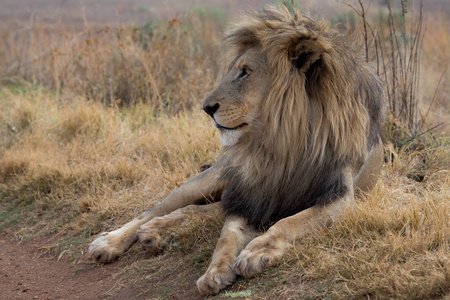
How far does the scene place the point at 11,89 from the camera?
7875mm

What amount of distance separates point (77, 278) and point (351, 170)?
1735 millimetres

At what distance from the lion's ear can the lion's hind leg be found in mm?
1111

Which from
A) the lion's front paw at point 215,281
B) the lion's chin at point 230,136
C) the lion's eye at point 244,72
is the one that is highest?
the lion's eye at point 244,72

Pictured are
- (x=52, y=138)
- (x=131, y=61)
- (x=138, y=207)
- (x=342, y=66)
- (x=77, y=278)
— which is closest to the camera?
(x=342, y=66)

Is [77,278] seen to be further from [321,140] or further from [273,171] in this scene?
[321,140]

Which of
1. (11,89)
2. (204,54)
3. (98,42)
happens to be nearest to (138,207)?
(98,42)

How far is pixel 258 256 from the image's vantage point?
107 inches

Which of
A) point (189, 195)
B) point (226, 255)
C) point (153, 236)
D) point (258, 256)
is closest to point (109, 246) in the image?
point (153, 236)

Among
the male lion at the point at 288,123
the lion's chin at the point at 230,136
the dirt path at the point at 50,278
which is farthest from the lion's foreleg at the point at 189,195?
the lion's chin at the point at 230,136

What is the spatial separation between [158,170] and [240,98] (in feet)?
6.10

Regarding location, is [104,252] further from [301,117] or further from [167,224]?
[301,117]

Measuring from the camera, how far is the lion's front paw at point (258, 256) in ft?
8.87

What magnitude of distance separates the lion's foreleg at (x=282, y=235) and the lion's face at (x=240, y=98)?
53cm

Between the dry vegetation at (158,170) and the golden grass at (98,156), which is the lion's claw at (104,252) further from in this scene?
the golden grass at (98,156)
